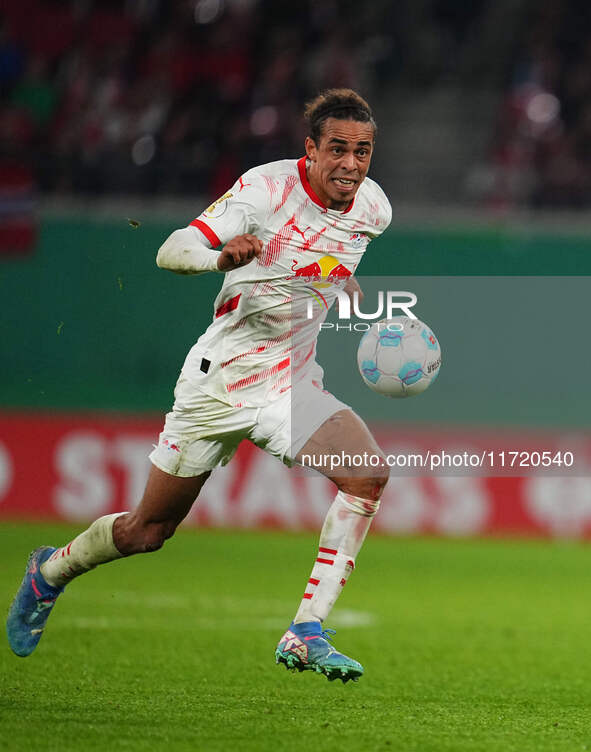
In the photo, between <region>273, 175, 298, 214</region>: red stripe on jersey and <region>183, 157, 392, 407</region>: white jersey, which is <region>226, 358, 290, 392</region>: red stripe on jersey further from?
<region>273, 175, 298, 214</region>: red stripe on jersey

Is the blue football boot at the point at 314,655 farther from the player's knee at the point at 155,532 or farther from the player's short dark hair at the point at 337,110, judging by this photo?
the player's short dark hair at the point at 337,110

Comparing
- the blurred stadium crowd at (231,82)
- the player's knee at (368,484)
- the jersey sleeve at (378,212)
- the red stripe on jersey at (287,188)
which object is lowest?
the player's knee at (368,484)

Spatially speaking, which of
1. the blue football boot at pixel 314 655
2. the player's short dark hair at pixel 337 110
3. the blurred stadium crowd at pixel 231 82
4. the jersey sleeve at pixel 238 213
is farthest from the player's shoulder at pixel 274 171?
A: the blurred stadium crowd at pixel 231 82

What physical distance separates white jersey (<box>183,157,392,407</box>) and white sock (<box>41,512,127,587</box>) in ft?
2.79

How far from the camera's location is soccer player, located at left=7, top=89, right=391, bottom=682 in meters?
5.70

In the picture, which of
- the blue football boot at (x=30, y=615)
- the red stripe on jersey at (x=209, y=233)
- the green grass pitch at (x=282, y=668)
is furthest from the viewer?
the blue football boot at (x=30, y=615)

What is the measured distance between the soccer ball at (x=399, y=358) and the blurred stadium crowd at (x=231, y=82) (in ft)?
25.3

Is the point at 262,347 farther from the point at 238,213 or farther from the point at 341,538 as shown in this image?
the point at 341,538

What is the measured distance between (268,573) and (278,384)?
18.5 feet

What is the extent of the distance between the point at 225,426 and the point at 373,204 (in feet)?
4.00

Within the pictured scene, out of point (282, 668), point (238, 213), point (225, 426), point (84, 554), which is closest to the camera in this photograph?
point (238, 213)

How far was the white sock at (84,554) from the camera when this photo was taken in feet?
20.4

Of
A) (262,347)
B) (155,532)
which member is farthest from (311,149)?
(155,532)

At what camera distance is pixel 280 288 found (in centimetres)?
593
